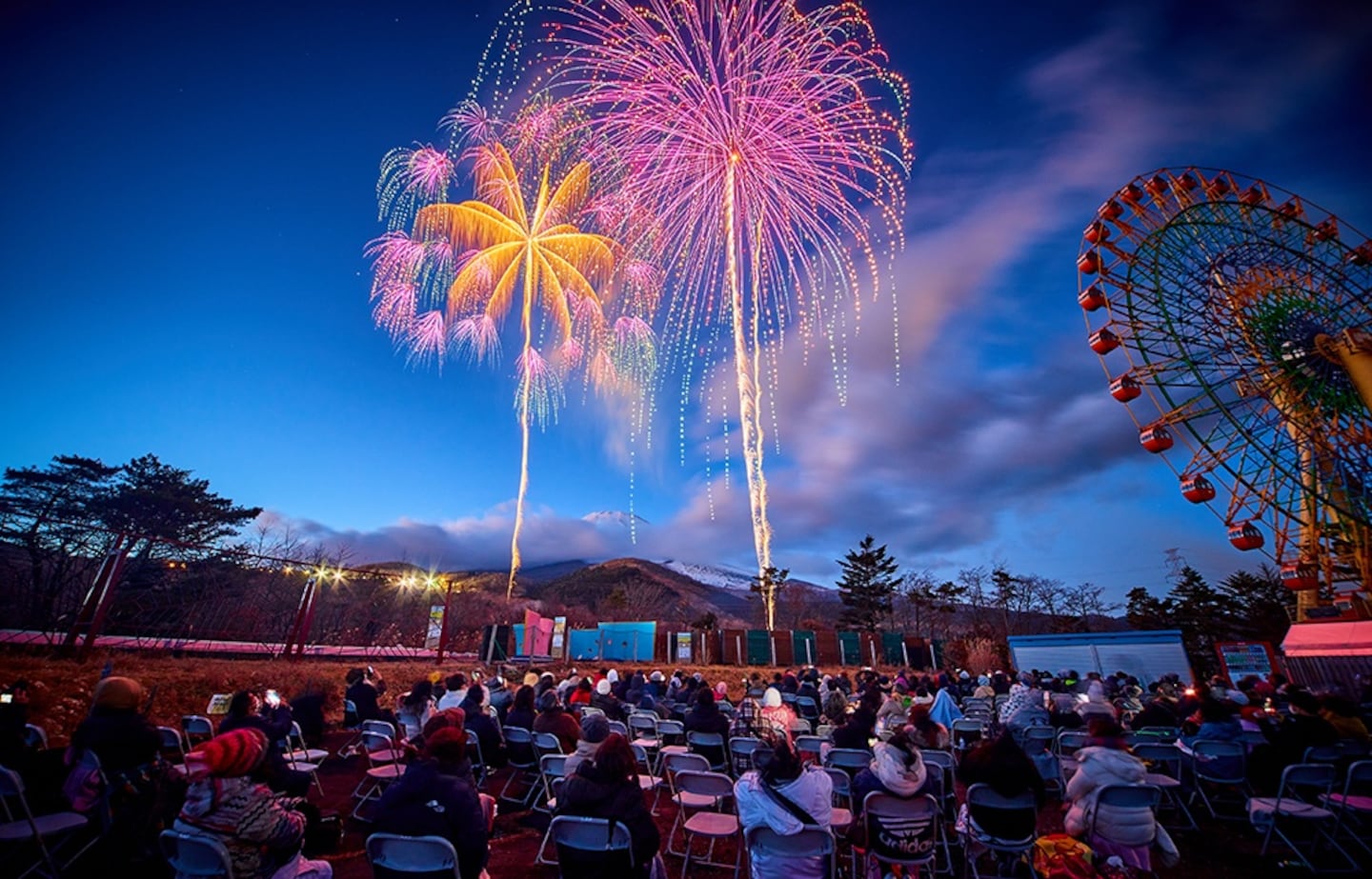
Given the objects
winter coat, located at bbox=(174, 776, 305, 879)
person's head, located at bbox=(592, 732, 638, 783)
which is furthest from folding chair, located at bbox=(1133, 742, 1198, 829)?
winter coat, located at bbox=(174, 776, 305, 879)

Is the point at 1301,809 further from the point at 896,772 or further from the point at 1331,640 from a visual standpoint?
the point at 1331,640

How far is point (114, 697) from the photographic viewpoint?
4.32m

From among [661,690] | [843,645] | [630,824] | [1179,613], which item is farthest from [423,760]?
[1179,613]

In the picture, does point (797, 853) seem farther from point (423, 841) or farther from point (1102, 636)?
point (1102, 636)

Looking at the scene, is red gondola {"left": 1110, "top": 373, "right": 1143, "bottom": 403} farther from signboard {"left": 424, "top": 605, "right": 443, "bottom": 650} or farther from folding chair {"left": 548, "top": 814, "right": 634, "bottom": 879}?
signboard {"left": 424, "top": 605, "right": 443, "bottom": 650}

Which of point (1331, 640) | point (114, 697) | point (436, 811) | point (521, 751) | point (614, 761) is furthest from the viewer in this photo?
point (1331, 640)

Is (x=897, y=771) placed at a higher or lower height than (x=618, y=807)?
higher

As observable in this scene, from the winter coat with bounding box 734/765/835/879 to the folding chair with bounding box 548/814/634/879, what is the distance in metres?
0.83

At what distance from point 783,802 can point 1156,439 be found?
831 inches

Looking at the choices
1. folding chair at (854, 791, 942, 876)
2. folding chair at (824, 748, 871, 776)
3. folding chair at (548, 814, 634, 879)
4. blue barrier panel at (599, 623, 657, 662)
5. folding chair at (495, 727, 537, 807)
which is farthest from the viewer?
blue barrier panel at (599, 623, 657, 662)

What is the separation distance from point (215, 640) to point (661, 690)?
946 centimetres

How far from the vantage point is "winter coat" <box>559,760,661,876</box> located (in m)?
3.54

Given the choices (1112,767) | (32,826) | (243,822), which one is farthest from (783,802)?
(32,826)

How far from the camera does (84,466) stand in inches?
1217
